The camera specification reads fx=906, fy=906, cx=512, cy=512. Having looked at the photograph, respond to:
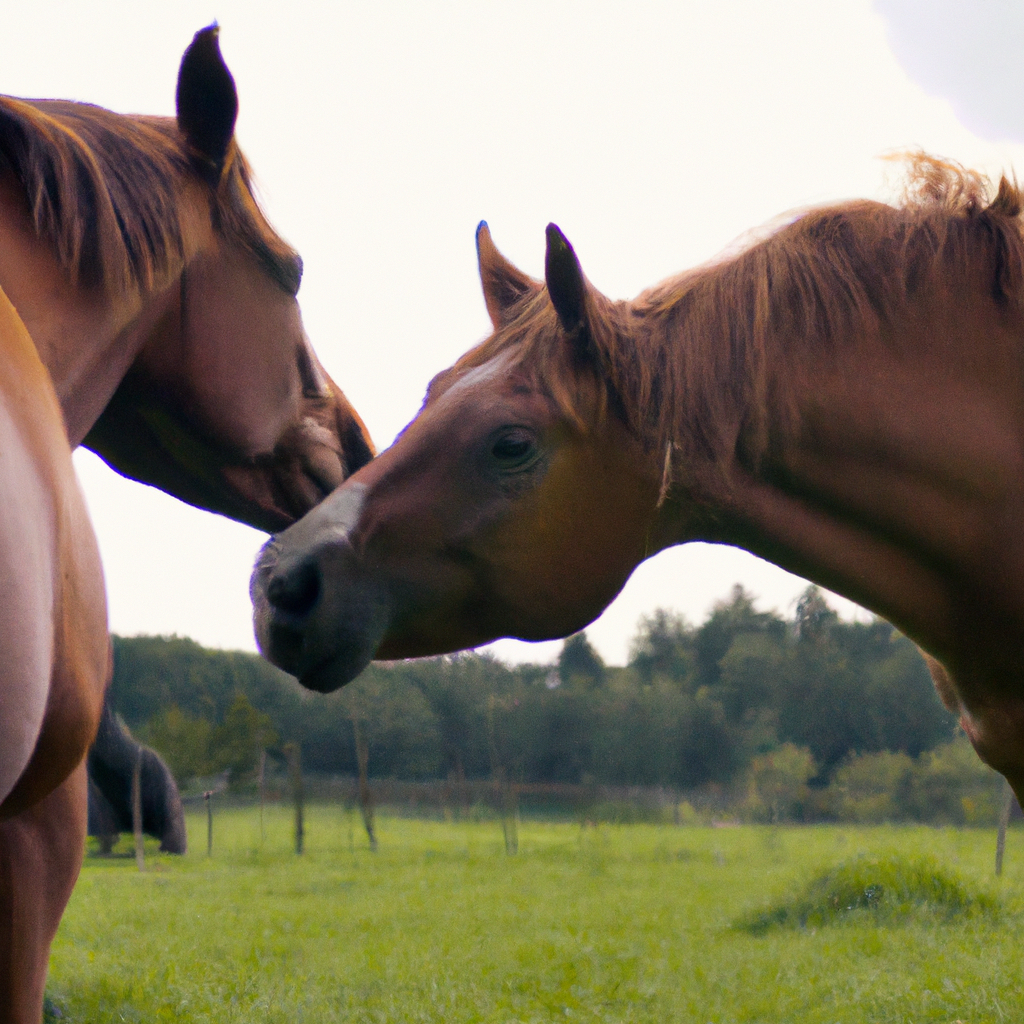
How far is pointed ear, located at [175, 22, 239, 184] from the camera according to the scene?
165 centimetres

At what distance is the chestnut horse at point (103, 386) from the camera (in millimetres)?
879

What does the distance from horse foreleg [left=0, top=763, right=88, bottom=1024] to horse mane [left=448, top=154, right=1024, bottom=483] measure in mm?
1171

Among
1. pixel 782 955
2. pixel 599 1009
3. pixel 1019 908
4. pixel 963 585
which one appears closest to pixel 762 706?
pixel 1019 908

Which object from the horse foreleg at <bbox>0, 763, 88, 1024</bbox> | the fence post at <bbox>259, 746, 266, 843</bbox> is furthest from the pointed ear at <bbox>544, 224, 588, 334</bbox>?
the fence post at <bbox>259, 746, 266, 843</bbox>

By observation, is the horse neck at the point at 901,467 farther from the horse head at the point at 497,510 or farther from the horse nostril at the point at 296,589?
the horse nostril at the point at 296,589

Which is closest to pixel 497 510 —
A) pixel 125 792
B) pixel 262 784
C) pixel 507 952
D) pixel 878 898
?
pixel 507 952

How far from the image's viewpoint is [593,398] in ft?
6.22

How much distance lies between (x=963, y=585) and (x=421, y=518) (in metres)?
1.12

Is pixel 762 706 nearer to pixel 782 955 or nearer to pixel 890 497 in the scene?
pixel 782 955

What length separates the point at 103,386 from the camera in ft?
5.30

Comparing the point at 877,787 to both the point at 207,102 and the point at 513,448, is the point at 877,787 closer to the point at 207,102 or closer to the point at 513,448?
the point at 513,448

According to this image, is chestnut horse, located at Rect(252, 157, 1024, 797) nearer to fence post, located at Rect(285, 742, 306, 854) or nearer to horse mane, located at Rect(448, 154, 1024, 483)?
horse mane, located at Rect(448, 154, 1024, 483)

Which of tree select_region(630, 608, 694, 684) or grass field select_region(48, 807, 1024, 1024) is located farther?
tree select_region(630, 608, 694, 684)

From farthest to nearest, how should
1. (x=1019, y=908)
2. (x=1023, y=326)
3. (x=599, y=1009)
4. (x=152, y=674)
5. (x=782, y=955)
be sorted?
1. (x=152, y=674)
2. (x=1019, y=908)
3. (x=782, y=955)
4. (x=599, y=1009)
5. (x=1023, y=326)
